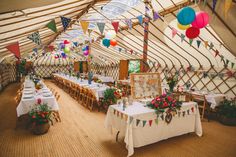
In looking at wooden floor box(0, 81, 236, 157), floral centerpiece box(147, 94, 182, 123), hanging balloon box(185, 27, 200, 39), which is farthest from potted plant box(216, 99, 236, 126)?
hanging balloon box(185, 27, 200, 39)

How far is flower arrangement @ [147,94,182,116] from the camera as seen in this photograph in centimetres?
329

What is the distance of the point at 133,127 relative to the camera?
300cm

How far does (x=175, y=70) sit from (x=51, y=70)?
1441 centimetres

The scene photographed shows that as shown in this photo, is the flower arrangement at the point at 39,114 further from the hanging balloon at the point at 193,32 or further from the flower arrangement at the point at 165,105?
the hanging balloon at the point at 193,32

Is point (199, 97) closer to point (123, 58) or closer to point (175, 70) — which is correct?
point (175, 70)

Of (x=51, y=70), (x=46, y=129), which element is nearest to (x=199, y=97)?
(x=46, y=129)

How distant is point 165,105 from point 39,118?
2.82 metres

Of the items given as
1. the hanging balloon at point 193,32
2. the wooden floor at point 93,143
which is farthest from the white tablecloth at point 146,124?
the hanging balloon at point 193,32

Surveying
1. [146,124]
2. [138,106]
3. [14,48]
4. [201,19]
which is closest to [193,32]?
[201,19]

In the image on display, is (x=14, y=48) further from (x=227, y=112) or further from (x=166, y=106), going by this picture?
(x=227, y=112)

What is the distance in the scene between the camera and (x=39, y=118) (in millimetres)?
3895

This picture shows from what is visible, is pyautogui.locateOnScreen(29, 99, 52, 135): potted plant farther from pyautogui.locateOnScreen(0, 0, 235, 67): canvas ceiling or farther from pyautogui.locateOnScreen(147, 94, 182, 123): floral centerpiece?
pyautogui.locateOnScreen(147, 94, 182, 123): floral centerpiece

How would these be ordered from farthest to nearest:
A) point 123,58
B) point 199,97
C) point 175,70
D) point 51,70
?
point 51,70 → point 123,58 → point 175,70 → point 199,97

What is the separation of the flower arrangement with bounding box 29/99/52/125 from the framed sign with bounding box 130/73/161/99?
2109 mm
